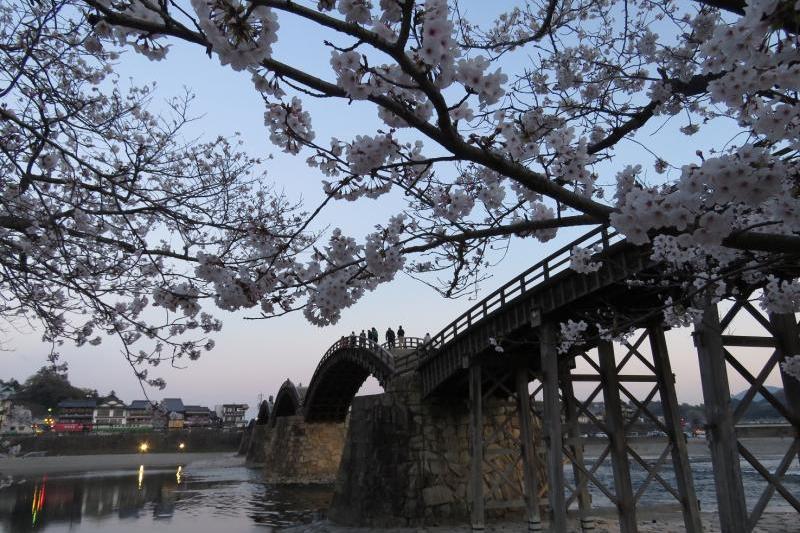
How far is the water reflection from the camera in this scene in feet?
59.6

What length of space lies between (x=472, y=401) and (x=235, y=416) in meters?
99.6

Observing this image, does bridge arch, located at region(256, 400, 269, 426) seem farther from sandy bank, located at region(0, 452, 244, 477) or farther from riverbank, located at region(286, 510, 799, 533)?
riverbank, located at region(286, 510, 799, 533)

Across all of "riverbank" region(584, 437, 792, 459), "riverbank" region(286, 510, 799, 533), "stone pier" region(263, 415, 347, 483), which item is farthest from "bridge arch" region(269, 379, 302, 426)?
"riverbank" region(584, 437, 792, 459)

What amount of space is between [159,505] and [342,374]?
10.9 meters

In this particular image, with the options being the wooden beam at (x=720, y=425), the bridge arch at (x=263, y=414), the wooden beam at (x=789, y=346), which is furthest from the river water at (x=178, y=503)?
the bridge arch at (x=263, y=414)

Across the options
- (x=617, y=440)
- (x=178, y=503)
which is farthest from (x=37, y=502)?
(x=617, y=440)

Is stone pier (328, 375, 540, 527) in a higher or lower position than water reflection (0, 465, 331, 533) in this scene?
higher

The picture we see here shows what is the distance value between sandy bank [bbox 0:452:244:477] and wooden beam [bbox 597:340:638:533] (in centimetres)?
4582

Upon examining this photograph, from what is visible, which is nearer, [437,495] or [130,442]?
[437,495]

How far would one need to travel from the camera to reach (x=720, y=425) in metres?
6.13

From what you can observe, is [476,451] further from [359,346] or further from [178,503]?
[178,503]

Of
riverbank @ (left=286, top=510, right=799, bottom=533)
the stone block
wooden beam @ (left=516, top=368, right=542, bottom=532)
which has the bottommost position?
riverbank @ (left=286, top=510, right=799, bottom=533)

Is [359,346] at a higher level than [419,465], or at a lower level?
higher

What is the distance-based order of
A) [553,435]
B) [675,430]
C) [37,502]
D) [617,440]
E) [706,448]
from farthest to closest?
[706,448]
[37,502]
[553,435]
[617,440]
[675,430]
